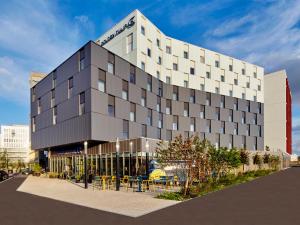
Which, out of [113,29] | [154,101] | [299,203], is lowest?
[299,203]

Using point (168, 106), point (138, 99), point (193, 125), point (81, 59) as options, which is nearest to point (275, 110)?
point (193, 125)

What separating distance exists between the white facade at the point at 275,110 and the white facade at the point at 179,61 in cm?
970

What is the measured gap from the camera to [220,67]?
6694 cm

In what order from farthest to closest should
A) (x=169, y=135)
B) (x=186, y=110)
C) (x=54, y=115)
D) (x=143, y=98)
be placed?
(x=186, y=110)
(x=169, y=135)
(x=54, y=115)
(x=143, y=98)

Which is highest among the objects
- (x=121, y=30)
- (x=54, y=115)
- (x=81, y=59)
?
(x=121, y=30)

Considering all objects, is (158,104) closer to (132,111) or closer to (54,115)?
(132,111)

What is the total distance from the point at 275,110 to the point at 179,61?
122 feet

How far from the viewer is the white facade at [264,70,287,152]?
80.8m

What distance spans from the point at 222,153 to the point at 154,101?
24.0 meters

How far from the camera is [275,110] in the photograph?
8175 cm

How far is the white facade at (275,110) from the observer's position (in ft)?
265

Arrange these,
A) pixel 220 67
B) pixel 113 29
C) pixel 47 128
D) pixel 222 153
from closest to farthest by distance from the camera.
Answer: pixel 222 153 → pixel 47 128 → pixel 113 29 → pixel 220 67

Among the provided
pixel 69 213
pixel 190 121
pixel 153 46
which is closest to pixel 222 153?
pixel 69 213

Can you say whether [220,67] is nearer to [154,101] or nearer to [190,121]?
[190,121]
